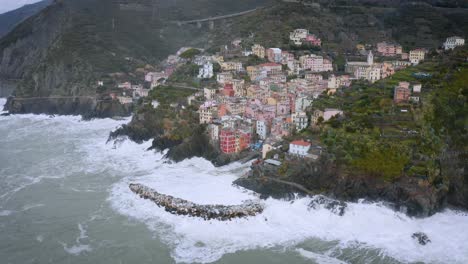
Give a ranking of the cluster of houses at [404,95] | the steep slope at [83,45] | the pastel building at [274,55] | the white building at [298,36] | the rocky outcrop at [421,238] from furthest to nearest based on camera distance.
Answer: the steep slope at [83,45] < the white building at [298,36] < the pastel building at [274,55] < the cluster of houses at [404,95] < the rocky outcrop at [421,238]

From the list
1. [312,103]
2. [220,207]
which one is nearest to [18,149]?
[220,207]

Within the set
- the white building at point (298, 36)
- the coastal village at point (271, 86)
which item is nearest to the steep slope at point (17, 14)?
the coastal village at point (271, 86)

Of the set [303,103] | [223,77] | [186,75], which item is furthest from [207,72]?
[303,103]

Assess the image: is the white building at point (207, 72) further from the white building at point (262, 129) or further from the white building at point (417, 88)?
the white building at point (417, 88)

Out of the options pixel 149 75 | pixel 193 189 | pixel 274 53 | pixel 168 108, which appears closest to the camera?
pixel 193 189

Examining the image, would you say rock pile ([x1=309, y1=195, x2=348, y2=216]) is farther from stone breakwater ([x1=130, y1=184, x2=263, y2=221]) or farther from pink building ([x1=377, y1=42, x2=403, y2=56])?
pink building ([x1=377, y1=42, x2=403, y2=56])

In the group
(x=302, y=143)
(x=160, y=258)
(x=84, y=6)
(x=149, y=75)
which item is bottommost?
(x=160, y=258)

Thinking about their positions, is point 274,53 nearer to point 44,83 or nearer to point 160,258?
point 44,83

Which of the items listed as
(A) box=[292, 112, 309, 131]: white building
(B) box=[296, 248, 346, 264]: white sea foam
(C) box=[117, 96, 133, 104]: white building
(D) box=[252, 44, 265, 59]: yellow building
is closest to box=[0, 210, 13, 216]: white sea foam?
(B) box=[296, 248, 346, 264]: white sea foam
